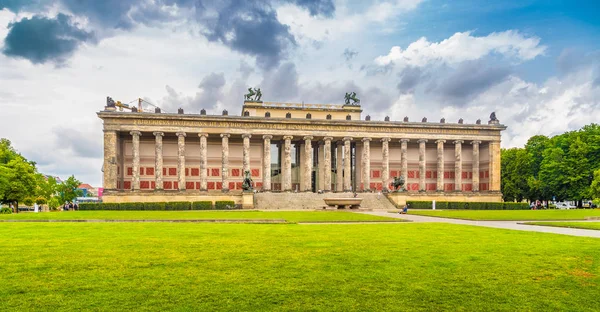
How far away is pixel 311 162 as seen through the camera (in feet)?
231

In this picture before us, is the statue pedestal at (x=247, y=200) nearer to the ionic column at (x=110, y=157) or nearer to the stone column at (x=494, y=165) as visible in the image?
the ionic column at (x=110, y=157)

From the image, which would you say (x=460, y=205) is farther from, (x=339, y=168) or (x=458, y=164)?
(x=339, y=168)

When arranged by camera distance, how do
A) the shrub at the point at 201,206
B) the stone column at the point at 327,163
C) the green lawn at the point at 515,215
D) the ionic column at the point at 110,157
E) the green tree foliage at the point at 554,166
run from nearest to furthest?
the green lawn at the point at 515,215, the shrub at the point at 201,206, the ionic column at the point at 110,157, the green tree foliage at the point at 554,166, the stone column at the point at 327,163

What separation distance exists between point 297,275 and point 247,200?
49107 mm

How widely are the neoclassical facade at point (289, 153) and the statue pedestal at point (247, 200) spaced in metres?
7.71

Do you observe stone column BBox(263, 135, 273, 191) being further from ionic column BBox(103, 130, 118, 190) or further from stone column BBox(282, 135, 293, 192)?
ionic column BBox(103, 130, 118, 190)

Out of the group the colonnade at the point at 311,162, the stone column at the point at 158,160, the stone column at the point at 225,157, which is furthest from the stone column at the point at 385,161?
the stone column at the point at 158,160

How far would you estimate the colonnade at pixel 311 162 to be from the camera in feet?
217

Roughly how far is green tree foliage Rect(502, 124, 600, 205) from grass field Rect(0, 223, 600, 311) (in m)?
55.0

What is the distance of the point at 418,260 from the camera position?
11289 millimetres

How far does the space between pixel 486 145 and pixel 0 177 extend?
241 ft

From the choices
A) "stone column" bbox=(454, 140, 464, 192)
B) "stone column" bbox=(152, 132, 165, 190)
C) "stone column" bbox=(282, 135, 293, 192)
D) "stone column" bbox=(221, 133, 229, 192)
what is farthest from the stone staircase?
"stone column" bbox=(454, 140, 464, 192)

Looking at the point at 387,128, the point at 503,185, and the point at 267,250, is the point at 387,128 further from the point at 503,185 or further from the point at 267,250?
the point at 267,250

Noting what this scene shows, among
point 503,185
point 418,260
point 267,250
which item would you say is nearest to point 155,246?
point 267,250
